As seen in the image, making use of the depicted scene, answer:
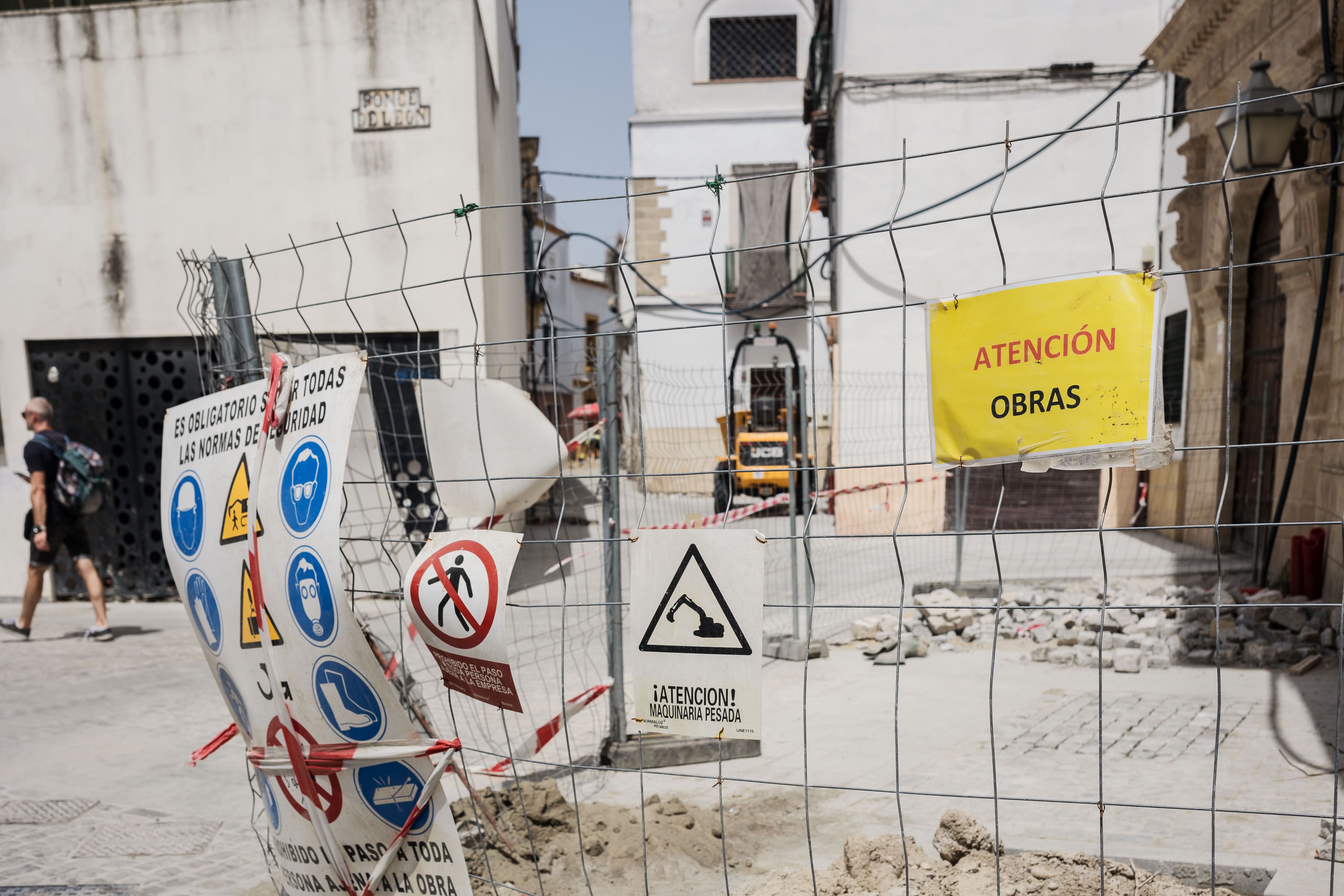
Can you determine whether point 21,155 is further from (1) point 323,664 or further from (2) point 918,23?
(2) point 918,23

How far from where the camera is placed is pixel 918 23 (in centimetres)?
1215

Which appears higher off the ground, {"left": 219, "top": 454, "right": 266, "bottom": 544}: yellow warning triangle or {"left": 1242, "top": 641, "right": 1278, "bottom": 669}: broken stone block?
{"left": 219, "top": 454, "right": 266, "bottom": 544}: yellow warning triangle

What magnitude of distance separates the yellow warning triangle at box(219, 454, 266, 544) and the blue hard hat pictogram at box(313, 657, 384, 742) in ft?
1.58

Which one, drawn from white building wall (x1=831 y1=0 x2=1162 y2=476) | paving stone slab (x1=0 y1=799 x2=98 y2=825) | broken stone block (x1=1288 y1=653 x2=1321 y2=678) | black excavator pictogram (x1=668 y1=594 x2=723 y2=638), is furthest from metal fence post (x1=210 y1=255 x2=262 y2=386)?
white building wall (x1=831 y1=0 x2=1162 y2=476)

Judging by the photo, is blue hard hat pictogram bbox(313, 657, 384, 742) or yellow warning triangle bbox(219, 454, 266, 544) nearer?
blue hard hat pictogram bbox(313, 657, 384, 742)

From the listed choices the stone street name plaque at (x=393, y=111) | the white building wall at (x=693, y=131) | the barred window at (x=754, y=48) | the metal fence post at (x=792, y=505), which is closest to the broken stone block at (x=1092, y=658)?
the metal fence post at (x=792, y=505)

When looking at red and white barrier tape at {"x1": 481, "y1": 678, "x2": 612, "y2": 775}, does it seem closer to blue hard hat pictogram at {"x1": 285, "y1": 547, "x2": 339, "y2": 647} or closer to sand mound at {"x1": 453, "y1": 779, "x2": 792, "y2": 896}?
sand mound at {"x1": 453, "y1": 779, "x2": 792, "y2": 896}

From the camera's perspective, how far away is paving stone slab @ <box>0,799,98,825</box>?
406 cm

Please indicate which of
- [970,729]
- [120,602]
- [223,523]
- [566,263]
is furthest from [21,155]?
[566,263]

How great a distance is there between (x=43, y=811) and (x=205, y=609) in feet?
6.88

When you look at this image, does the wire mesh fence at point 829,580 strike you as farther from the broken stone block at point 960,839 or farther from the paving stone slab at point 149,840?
the paving stone slab at point 149,840

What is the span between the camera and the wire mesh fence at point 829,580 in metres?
3.07

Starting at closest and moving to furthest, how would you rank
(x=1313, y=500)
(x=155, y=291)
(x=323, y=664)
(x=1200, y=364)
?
(x=323, y=664) → (x=1313, y=500) → (x=155, y=291) → (x=1200, y=364)

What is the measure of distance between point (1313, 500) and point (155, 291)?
10.1 m
